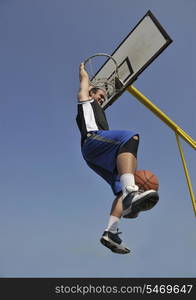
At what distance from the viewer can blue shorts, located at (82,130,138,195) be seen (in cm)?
422

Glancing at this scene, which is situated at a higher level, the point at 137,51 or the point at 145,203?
the point at 137,51

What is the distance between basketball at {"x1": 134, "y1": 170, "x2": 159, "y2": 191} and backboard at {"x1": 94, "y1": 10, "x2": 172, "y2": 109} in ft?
5.48

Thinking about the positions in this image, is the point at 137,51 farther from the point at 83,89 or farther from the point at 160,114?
the point at 83,89


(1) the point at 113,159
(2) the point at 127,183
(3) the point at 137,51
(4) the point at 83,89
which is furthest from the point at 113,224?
(3) the point at 137,51

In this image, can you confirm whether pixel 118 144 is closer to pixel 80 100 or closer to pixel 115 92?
pixel 80 100

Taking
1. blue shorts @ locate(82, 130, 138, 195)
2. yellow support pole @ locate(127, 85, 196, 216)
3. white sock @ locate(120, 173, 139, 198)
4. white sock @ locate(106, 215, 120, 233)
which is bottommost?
white sock @ locate(106, 215, 120, 233)

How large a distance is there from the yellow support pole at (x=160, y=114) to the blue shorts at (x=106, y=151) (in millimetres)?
2094

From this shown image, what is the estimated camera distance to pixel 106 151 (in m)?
4.31

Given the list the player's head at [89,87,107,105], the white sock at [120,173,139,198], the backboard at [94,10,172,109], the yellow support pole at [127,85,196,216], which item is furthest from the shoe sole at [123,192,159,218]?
the yellow support pole at [127,85,196,216]

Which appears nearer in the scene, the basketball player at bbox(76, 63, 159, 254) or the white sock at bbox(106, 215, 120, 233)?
the basketball player at bbox(76, 63, 159, 254)

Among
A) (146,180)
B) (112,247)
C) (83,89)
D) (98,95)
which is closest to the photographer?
(112,247)

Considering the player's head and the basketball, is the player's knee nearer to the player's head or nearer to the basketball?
the basketball

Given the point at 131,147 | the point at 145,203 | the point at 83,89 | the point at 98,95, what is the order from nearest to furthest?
the point at 145,203
the point at 131,147
the point at 83,89
the point at 98,95

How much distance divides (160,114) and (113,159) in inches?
138
